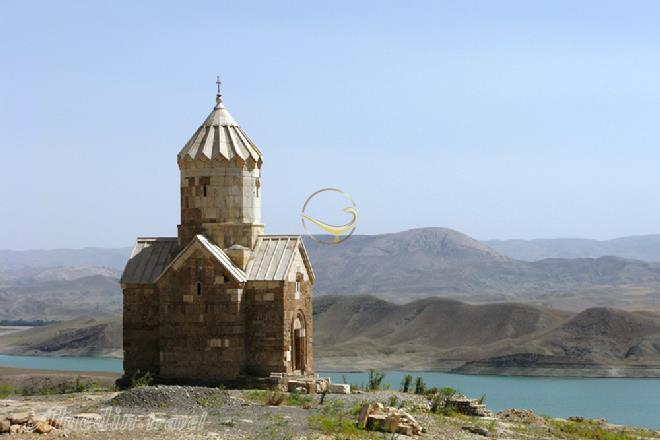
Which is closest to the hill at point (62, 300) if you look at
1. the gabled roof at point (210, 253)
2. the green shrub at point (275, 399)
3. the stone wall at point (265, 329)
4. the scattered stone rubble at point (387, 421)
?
the gabled roof at point (210, 253)

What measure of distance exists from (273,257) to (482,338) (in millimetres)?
48601

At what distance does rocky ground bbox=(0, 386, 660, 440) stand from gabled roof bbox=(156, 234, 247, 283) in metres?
2.63

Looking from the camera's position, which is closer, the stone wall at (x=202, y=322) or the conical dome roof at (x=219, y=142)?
the stone wall at (x=202, y=322)

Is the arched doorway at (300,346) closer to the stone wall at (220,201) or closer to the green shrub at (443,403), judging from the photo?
the stone wall at (220,201)

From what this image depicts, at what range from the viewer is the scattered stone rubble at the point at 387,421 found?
16.9m

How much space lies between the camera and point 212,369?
872 inches

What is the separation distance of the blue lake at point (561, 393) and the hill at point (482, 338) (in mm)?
2469

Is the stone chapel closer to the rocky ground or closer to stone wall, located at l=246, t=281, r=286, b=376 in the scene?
stone wall, located at l=246, t=281, r=286, b=376

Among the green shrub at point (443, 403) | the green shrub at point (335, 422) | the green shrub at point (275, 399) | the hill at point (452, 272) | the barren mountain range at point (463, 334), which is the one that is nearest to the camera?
the green shrub at point (335, 422)

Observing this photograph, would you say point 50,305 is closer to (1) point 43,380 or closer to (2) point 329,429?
(1) point 43,380

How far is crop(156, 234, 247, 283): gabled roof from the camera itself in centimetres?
2208

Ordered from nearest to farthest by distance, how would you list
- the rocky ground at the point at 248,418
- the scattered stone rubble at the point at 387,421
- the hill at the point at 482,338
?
the rocky ground at the point at 248,418
the scattered stone rubble at the point at 387,421
the hill at the point at 482,338

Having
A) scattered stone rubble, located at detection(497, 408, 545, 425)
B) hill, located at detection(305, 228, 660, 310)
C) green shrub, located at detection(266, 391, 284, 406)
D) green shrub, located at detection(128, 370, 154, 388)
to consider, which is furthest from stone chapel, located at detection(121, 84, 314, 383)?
hill, located at detection(305, 228, 660, 310)

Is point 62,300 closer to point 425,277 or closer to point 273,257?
point 425,277
